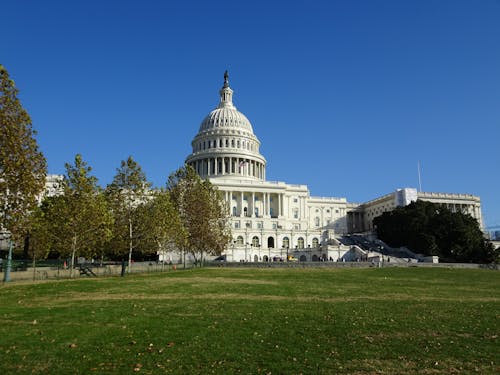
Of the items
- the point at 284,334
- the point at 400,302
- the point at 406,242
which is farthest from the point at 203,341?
the point at 406,242

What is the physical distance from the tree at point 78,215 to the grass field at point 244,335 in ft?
59.3

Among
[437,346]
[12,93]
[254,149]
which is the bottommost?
[437,346]

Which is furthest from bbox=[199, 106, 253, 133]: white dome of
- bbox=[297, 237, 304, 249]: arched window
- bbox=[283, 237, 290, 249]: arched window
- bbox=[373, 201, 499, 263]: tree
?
bbox=[373, 201, 499, 263]: tree

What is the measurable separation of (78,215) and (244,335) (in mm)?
32145

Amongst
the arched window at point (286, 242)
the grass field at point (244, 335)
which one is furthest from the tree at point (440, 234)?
the grass field at point (244, 335)

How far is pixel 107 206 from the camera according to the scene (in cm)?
5119

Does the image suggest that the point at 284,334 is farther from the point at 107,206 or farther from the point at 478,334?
the point at 107,206

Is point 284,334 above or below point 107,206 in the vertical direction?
below

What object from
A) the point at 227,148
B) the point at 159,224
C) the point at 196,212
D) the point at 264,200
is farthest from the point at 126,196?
the point at 227,148

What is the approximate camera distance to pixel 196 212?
66.6 metres

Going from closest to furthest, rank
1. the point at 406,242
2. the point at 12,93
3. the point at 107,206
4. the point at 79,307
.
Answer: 1. the point at 79,307
2. the point at 12,93
3. the point at 107,206
4. the point at 406,242

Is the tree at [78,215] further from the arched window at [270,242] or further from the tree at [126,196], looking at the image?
the arched window at [270,242]

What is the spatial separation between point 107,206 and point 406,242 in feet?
265

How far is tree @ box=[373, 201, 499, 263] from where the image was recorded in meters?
97.2
